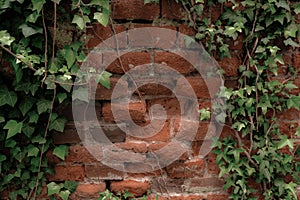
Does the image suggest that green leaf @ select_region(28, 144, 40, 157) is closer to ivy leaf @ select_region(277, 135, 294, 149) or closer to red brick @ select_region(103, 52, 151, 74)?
red brick @ select_region(103, 52, 151, 74)

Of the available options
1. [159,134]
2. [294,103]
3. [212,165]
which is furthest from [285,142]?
[159,134]

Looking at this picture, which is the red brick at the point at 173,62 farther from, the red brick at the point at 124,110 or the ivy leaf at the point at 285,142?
the ivy leaf at the point at 285,142

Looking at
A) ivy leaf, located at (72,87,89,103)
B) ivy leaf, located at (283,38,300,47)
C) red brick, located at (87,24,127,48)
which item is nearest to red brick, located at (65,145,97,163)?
ivy leaf, located at (72,87,89,103)

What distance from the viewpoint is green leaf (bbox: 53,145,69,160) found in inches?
65.7

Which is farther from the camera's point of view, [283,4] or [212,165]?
[212,165]

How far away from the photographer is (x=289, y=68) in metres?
1.78

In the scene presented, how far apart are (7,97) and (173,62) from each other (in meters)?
0.70

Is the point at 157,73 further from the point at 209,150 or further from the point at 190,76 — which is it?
the point at 209,150

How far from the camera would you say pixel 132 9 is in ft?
5.50

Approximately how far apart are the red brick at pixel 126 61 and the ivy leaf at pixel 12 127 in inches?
16.9

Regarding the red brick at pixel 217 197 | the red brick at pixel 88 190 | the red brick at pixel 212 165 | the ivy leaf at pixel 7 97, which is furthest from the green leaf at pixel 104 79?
the red brick at pixel 217 197

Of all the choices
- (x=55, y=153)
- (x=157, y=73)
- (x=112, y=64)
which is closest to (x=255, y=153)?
(x=157, y=73)

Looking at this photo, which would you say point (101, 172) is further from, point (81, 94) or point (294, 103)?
point (294, 103)

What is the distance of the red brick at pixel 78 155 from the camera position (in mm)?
1729
